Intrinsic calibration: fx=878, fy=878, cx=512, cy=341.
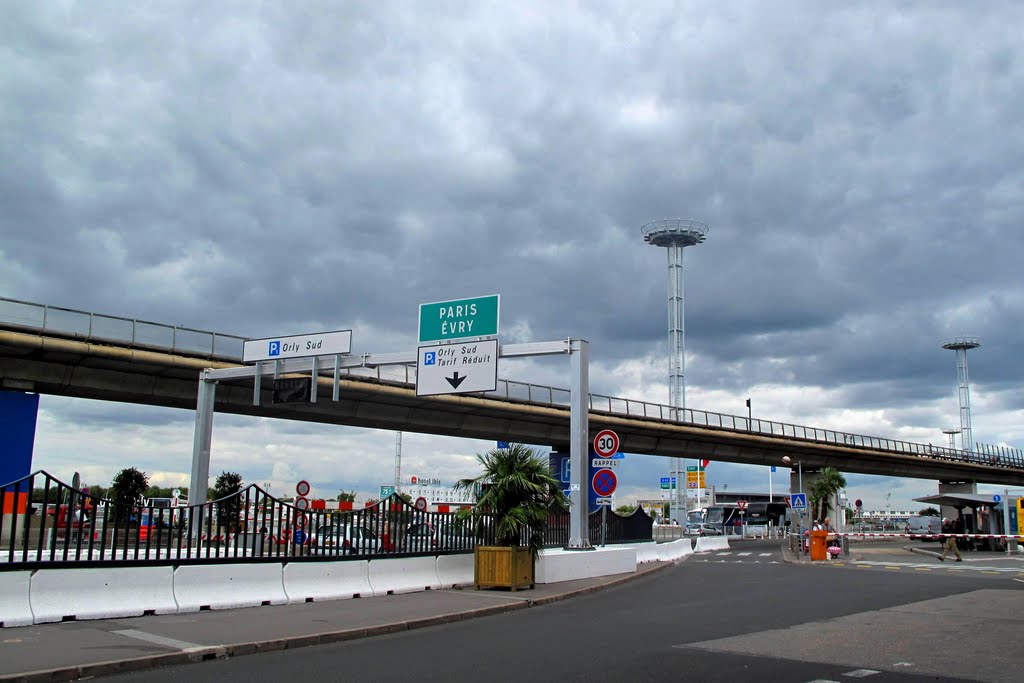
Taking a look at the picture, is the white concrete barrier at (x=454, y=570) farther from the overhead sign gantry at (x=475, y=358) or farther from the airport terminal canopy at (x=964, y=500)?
the airport terminal canopy at (x=964, y=500)

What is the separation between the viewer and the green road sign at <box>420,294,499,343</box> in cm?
2172

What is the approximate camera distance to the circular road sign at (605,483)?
73.9ft

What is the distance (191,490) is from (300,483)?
623 cm

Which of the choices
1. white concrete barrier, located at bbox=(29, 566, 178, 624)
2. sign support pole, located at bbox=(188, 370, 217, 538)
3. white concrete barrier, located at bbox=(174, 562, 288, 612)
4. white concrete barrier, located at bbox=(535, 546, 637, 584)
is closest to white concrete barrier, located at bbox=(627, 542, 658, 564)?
white concrete barrier, located at bbox=(535, 546, 637, 584)

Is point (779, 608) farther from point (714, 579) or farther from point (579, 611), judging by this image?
point (714, 579)

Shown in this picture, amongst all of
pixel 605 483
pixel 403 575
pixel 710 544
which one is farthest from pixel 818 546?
pixel 403 575

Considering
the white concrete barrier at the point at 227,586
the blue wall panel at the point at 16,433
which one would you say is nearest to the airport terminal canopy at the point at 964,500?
the white concrete barrier at the point at 227,586

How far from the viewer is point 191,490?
2900 centimetres

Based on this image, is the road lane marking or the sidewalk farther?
the road lane marking

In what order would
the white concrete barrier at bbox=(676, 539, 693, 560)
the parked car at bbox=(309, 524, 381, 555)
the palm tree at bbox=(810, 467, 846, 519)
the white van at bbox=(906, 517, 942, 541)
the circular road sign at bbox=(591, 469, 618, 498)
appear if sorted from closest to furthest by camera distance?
the parked car at bbox=(309, 524, 381, 555) → the circular road sign at bbox=(591, 469, 618, 498) → the white concrete barrier at bbox=(676, 539, 693, 560) → the palm tree at bbox=(810, 467, 846, 519) → the white van at bbox=(906, 517, 942, 541)

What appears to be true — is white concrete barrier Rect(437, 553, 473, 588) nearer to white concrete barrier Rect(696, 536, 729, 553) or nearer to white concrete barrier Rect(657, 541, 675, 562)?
white concrete barrier Rect(657, 541, 675, 562)

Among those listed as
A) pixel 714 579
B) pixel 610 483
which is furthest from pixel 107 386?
pixel 714 579

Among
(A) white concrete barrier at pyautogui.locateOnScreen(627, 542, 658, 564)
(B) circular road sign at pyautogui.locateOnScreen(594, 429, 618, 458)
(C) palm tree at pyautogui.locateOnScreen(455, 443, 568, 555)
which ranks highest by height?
(B) circular road sign at pyautogui.locateOnScreen(594, 429, 618, 458)

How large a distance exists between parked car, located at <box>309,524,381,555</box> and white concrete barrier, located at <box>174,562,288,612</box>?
104 cm
